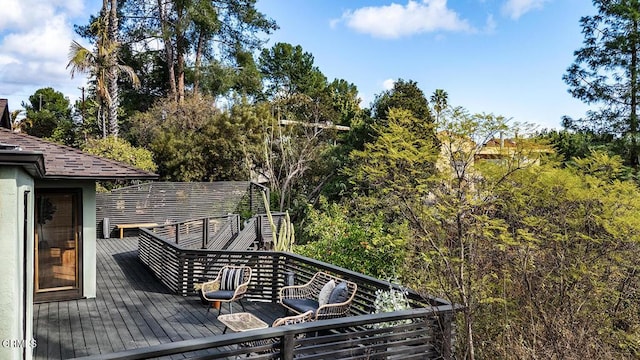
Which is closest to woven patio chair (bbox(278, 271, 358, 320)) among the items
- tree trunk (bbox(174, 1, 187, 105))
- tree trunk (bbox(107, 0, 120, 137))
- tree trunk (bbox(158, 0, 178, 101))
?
tree trunk (bbox(107, 0, 120, 137))

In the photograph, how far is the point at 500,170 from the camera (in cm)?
488

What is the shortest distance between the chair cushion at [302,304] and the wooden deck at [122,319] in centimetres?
80

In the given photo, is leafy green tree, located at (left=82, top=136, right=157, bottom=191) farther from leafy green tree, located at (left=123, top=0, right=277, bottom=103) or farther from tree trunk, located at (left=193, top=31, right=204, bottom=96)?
tree trunk, located at (left=193, top=31, right=204, bottom=96)

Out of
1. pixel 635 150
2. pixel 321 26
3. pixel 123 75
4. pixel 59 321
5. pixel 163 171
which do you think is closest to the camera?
pixel 59 321

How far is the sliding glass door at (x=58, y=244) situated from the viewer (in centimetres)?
709

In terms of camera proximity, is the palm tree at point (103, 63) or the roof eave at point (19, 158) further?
the palm tree at point (103, 63)

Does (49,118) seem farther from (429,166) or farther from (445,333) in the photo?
(445,333)

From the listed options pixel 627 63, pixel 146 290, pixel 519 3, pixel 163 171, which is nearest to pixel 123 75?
pixel 163 171

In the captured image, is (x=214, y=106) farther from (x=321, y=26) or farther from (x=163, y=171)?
(x=321, y=26)

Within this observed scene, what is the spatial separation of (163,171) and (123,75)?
6890mm

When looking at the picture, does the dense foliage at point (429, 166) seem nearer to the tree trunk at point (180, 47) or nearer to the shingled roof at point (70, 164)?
the tree trunk at point (180, 47)

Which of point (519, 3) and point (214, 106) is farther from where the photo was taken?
point (214, 106)

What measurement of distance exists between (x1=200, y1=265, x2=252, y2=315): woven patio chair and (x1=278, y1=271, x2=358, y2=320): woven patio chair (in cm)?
66

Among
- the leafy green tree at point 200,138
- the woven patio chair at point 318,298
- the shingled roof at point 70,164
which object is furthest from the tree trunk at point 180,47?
the woven patio chair at point 318,298
